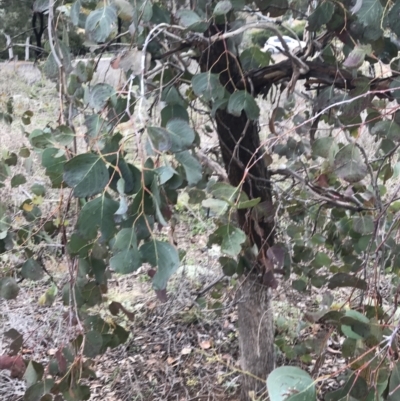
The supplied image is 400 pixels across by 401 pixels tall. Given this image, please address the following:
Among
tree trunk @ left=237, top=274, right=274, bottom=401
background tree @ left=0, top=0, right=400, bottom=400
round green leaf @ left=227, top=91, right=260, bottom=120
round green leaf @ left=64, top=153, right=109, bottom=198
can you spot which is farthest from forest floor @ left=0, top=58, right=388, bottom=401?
round green leaf @ left=64, top=153, right=109, bottom=198

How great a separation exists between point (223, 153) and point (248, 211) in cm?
26

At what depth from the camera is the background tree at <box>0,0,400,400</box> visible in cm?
58

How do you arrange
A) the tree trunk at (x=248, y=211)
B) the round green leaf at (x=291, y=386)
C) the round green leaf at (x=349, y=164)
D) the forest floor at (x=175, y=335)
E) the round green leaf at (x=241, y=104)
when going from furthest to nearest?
the forest floor at (x=175, y=335), the tree trunk at (x=248, y=211), the round green leaf at (x=241, y=104), the round green leaf at (x=349, y=164), the round green leaf at (x=291, y=386)

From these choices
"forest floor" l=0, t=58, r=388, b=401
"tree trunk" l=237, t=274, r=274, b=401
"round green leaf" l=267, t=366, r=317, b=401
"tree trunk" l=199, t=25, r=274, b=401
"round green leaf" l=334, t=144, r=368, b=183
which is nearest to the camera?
"round green leaf" l=267, t=366, r=317, b=401

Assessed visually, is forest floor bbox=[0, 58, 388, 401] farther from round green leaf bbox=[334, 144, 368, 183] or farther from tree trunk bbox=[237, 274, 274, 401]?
round green leaf bbox=[334, 144, 368, 183]

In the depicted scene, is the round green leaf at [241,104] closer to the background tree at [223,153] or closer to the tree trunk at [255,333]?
the background tree at [223,153]

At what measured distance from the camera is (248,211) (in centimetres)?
111

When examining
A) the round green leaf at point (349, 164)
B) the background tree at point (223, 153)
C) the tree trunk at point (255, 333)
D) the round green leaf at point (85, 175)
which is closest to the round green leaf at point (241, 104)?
the background tree at point (223, 153)

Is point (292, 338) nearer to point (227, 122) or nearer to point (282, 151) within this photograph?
point (282, 151)

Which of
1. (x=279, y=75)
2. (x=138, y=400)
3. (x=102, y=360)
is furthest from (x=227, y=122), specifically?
(x=102, y=360)

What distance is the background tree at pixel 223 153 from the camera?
0.58m

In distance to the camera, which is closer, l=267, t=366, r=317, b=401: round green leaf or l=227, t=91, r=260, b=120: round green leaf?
l=267, t=366, r=317, b=401: round green leaf

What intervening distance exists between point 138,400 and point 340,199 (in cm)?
118

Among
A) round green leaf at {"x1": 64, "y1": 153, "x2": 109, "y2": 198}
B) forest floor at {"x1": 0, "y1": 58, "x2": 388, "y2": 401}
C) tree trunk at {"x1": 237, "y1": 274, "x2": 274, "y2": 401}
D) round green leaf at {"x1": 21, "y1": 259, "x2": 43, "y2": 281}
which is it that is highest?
round green leaf at {"x1": 64, "y1": 153, "x2": 109, "y2": 198}
